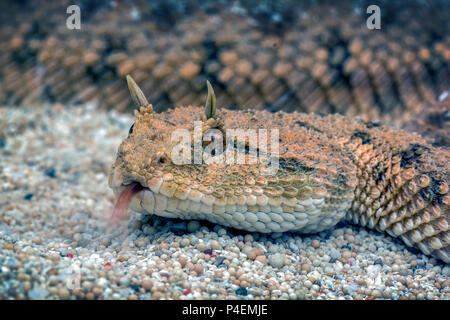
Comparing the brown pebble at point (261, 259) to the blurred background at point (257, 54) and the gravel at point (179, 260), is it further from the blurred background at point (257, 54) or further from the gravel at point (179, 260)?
the blurred background at point (257, 54)

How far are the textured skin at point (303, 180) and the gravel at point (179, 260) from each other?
0.10m

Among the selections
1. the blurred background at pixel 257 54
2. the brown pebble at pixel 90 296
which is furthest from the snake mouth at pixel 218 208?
the blurred background at pixel 257 54

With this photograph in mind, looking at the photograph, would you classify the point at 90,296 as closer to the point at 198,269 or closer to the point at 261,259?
the point at 198,269

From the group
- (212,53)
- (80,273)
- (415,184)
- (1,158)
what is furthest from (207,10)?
(80,273)

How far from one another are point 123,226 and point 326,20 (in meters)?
2.61

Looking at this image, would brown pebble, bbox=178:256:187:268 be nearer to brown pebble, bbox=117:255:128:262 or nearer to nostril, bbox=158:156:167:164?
brown pebble, bbox=117:255:128:262

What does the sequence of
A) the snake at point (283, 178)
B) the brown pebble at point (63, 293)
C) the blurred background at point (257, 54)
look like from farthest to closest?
the blurred background at point (257, 54)
the snake at point (283, 178)
the brown pebble at point (63, 293)

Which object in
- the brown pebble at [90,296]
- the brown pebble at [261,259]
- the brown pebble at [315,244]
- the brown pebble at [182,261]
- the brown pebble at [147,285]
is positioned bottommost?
the brown pebble at [90,296]

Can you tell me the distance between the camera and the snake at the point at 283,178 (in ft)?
7.54

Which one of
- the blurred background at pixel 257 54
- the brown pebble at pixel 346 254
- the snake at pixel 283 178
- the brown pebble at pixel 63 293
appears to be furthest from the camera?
the blurred background at pixel 257 54

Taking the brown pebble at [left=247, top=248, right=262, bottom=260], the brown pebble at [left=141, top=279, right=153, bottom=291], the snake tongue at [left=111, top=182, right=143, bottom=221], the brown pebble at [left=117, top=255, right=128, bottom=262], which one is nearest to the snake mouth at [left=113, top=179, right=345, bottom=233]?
the snake tongue at [left=111, top=182, right=143, bottom=221]

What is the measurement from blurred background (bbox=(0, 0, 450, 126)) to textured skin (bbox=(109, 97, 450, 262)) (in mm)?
1323

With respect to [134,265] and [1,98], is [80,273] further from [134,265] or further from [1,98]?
[1,98]
